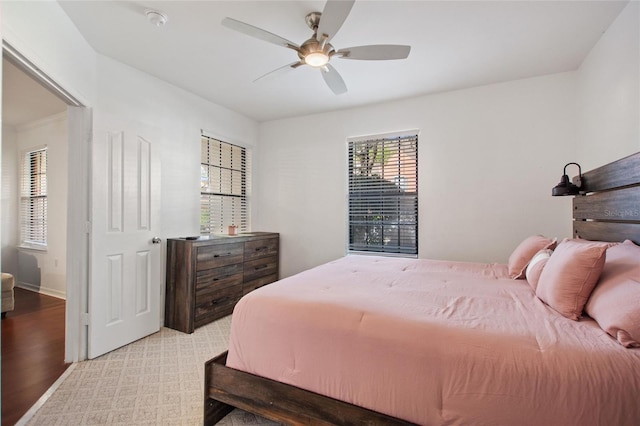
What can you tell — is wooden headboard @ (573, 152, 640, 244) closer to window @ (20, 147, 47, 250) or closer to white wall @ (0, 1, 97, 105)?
white wall @ (0, 1, 97, 105)

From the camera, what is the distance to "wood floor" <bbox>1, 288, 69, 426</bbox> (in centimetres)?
193

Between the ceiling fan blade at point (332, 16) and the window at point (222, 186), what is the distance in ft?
8.04

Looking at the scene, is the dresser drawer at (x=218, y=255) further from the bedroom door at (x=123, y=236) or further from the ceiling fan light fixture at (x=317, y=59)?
the ceiling fan light fixture at (x=317, y=59)

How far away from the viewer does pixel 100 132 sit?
8.26 feet

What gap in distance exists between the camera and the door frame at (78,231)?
241cm

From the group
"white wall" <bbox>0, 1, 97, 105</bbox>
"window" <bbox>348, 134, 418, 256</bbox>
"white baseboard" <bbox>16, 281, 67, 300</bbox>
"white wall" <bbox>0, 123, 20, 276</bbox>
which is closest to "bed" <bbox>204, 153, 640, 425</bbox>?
"window" <bbox>348, 134, 418, 256</bbox>

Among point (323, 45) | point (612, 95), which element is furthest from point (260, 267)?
point (612, 95)

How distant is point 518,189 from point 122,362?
4.07 meters

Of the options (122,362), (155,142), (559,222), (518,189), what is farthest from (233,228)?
(559,222)

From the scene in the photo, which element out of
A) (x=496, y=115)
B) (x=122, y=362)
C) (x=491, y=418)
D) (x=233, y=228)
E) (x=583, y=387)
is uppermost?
(x=496, y=115)

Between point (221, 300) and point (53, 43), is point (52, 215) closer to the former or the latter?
point (221, 300)

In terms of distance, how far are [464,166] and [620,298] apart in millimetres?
2335

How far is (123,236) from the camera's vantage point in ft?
8.79

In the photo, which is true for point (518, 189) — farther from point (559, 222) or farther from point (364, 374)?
point (364, 374)
